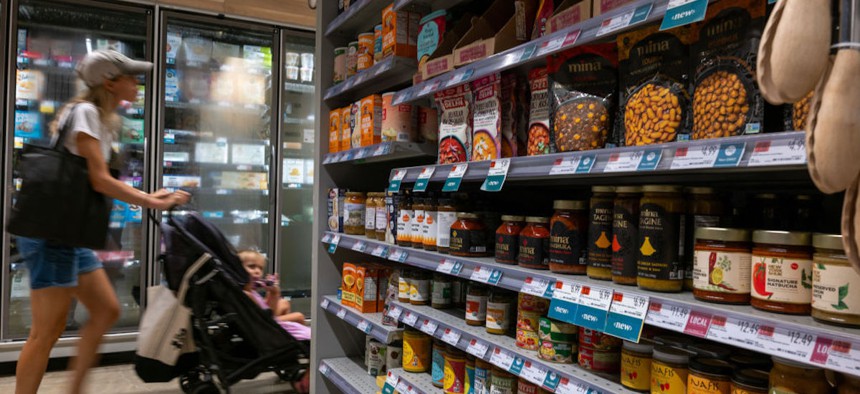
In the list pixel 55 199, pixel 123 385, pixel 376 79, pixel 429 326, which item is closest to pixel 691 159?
pixel 429 326

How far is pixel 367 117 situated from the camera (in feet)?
8.51

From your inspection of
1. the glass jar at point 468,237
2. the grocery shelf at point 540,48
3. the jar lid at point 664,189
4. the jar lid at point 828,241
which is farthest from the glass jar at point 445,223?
the jar lid at point 828,241

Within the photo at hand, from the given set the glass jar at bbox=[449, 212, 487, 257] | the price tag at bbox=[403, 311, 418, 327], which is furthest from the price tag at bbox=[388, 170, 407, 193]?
the price tag at bbox=[403, 311, 418, 327]

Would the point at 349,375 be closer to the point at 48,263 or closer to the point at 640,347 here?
the point at 48,263

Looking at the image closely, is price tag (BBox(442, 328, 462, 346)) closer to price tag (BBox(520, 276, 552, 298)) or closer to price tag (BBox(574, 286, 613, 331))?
price tag (BBox(520, 276, 552, 298))

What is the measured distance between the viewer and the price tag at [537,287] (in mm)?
1495

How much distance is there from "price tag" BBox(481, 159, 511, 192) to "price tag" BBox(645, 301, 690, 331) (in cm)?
55

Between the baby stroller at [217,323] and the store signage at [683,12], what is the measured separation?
2253 millimetres

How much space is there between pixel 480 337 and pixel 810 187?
97 centimetres

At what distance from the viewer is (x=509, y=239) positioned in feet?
5.82

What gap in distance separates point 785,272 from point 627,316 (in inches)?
12.3

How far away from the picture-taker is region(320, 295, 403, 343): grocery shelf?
2391 mm

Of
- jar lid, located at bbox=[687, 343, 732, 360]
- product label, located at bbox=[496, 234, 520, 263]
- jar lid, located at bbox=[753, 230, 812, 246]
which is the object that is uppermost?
jar lid, located at bbox=[753, 230, 812, 246]

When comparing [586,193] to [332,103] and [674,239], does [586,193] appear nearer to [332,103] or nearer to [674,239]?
[674,239]
